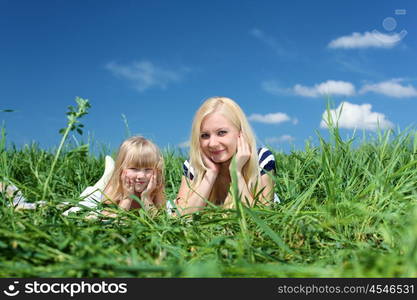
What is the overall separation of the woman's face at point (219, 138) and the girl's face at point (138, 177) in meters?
0.55

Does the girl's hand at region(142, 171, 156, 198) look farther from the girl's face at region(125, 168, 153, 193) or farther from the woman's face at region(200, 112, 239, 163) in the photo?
the woman's face at region(200, 112, 239, 163)

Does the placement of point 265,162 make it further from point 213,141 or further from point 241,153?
point 213,141

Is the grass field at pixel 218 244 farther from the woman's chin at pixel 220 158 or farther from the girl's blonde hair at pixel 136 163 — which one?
the girl's blonde hair at pixel 136 163

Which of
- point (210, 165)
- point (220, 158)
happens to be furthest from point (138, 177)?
point (220, 158)

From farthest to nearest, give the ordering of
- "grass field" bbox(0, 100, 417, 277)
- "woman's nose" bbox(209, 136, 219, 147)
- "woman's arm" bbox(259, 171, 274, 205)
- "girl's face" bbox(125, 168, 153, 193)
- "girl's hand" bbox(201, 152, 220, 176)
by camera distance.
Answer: "girl's face" bbox(125, 168, 153, 193)
"girl's hand" bbox(201, 152, 220, 176)
"woman's nose" bbox(209, 136, 219, 147)
"woman's arm" bbox(259, 171, 274, 205)
"grass field" bbox(0, 100, 417, 277)

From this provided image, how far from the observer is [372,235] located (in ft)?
6.12

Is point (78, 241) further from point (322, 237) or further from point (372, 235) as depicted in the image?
point (372, 235)

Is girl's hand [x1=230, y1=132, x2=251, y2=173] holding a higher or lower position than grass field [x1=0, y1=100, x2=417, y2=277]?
higher

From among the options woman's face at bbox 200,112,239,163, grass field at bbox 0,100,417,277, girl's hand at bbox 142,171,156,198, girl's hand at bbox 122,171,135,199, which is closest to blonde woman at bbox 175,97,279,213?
woman's face at bbox 200,112,239,163

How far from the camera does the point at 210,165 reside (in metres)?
3.39

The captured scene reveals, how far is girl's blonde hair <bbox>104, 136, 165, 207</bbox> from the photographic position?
3.59 metres

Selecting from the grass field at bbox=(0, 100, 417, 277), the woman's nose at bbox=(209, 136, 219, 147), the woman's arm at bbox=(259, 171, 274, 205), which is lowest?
the grass field at bbox=(0, 100, 417, 277)

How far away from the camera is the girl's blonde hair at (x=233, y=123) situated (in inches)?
133

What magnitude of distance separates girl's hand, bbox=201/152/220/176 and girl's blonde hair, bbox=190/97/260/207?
0.03m
